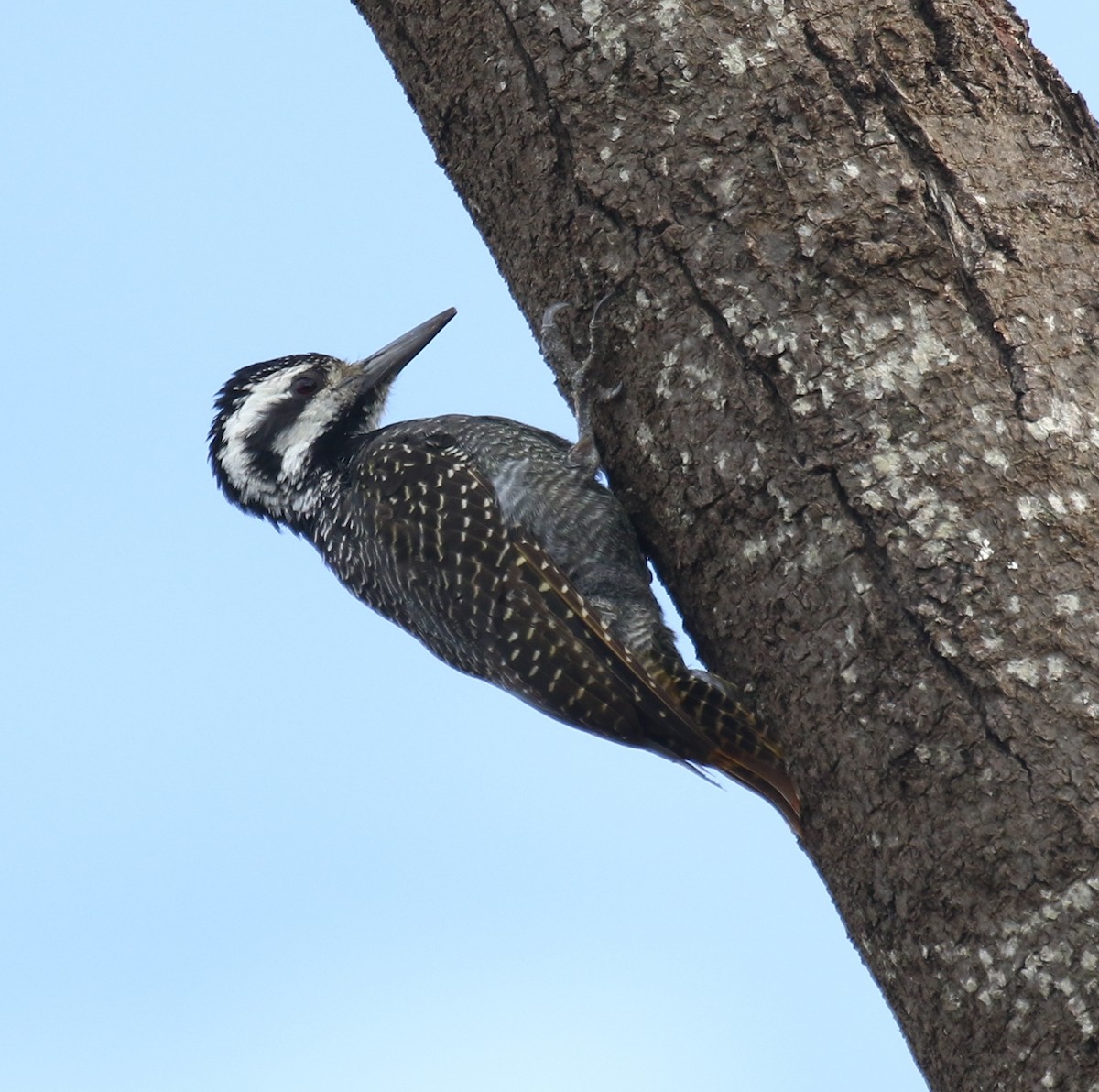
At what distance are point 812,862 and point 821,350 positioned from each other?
3.57 ft

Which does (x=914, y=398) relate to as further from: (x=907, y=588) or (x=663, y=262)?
(x=663, y=262)

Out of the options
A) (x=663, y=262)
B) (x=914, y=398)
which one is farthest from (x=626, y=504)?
(x=914, y=398)

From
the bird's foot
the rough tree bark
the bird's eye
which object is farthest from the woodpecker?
the rough tree bark

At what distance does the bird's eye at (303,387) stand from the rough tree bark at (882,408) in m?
2.09

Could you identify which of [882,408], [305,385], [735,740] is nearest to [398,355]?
[305,385]

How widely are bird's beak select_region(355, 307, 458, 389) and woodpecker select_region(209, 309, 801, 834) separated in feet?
0.09

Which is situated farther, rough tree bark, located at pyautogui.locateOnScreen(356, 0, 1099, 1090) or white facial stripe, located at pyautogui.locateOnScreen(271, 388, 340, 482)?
white facial stripe, located at pyautogui.locateOnScreen(271, 388, 340, 482)

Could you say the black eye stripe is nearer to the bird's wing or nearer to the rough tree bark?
the bird's wing

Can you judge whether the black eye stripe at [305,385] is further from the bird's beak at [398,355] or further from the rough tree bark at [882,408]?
Answer: the rough tree bark at [882,408]

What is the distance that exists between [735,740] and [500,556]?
970 mm

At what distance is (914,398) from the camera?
2834 millimetres

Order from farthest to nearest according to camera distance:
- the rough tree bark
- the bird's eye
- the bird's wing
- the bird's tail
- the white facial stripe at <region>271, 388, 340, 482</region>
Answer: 1. the bird's eye
2. the white facial stripe at <region>271, 388, 340, 482</region>
3. the bird's wing
4. the bird's tail
5. the rough tree bark

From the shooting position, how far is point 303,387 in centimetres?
539

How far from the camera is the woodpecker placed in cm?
406
